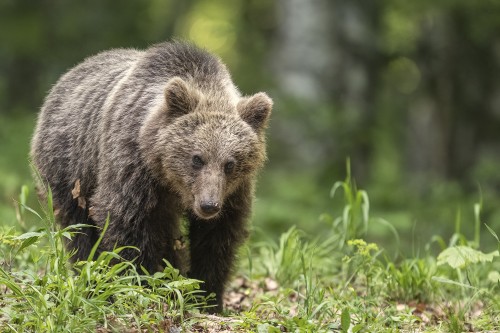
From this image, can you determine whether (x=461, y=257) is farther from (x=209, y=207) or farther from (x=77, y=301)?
(x=77, y=301)

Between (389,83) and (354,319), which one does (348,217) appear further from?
(389,83)

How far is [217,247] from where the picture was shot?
636cm

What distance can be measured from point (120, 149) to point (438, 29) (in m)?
11.5

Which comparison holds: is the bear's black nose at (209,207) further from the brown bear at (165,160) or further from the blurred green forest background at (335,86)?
the blurred green forest background at (335,86)

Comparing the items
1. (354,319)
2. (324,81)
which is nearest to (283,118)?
(324,81)

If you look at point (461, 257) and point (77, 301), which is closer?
point (77, 301)

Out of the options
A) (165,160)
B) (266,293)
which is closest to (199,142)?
(165,160)

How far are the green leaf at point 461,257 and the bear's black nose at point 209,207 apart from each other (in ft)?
5.80

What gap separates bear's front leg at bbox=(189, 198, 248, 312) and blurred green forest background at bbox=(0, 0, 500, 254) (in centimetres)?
447

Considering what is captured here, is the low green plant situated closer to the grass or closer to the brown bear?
the grass

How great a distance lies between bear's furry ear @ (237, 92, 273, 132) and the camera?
6098 millimetres

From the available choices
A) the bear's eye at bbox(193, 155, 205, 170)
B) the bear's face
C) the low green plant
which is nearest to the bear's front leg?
the bear's face

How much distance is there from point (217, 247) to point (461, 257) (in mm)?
1850

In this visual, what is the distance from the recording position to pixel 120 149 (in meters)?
6.02
